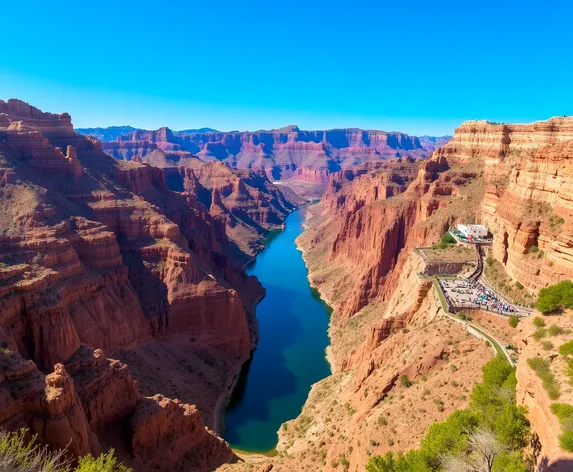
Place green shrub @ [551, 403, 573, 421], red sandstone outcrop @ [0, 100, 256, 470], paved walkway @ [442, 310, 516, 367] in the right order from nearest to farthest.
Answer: green shrub @ [551, 403, 573, 421] < red sandstone outcrop @ [0, 100, 256, 470] < paved walkway @ [442, 310, 516, 367]

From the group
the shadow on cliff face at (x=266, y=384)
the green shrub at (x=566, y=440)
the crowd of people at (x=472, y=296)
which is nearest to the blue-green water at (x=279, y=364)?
the shadow on cliff face at (x=266, y=384)

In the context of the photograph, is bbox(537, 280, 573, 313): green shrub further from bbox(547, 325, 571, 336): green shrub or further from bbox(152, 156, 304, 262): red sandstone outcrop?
bbox(152, 156, 304, 262): red sandstone outcrop

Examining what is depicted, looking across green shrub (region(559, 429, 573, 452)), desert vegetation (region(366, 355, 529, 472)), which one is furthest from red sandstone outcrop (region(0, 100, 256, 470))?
green shrub (region(559, 429, 573, 452))

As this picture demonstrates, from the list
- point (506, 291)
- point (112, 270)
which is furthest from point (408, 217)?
point (112, 270)

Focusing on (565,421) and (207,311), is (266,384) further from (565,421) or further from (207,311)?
(565,421)

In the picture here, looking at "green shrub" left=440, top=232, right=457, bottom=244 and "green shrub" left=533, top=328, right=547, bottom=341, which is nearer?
"green shrub" left=533, top=328, right=547, bottom=341

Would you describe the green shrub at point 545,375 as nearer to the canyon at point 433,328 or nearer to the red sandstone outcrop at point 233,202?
the canyon at point 433,328

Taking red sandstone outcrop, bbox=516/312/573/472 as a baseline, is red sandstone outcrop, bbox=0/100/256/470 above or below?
below
